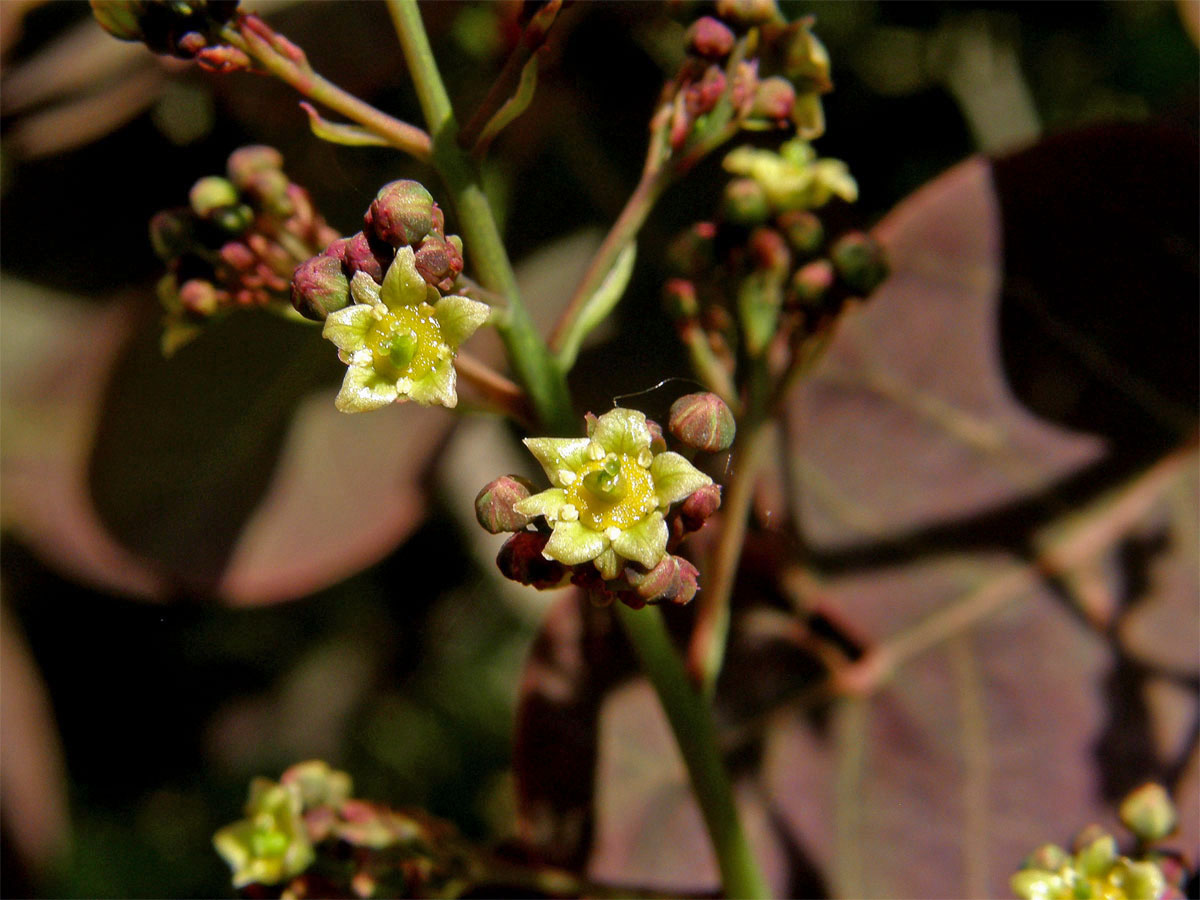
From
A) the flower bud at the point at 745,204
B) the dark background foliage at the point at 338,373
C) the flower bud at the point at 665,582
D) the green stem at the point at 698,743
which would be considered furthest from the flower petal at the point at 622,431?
the dark background foliage at the point at 338,373

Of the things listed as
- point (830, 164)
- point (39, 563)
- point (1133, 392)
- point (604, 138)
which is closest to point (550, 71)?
point (604, 138)

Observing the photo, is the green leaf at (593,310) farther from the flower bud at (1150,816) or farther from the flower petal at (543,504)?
the flower bud at (1150,816)

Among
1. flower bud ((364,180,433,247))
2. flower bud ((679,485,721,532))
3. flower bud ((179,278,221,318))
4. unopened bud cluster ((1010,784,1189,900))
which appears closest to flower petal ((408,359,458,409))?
flower bud ((364,180,433,247))

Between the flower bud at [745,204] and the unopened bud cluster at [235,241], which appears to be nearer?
the unopened bud cluster at [235,241]

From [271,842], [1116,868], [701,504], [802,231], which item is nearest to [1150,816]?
[1116,868]

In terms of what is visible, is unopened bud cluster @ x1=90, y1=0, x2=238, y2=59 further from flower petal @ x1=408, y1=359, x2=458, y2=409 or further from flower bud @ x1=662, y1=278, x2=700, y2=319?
flower bud @ x1=662, y1=278, x2=700, y2=319

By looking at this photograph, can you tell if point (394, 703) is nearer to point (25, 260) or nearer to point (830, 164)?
point (25, 260)
